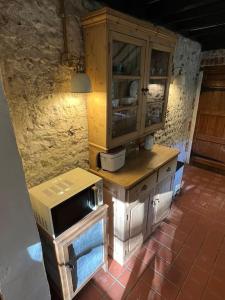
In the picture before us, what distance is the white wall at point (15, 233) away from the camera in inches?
32.5

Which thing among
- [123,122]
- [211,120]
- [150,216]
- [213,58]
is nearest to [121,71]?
[123,122]

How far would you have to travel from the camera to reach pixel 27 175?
147cm

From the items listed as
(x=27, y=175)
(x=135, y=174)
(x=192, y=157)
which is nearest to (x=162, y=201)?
(x=135, y=174)

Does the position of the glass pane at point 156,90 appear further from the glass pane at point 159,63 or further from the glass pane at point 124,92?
the glass pane at point 124,92

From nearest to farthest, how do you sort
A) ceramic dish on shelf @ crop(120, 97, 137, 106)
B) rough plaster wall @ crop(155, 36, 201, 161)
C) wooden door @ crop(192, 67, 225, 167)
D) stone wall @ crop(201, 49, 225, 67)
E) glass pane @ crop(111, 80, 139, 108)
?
glass pane @ crop(111, 80, 139, 108), ceramic dish on shelf @ crop(120, 97, 137, 106), rough plaster wall @ crop(155, 36, 201, 161), stone wall @ crop(201, 49, 225, 67), wooden door @ crop(192, 67, 225, 167)

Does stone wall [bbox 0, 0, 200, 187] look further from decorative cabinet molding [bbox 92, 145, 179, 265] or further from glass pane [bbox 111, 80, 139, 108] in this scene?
decorative cabinet molding [bbox 92, 145, 179, 265]

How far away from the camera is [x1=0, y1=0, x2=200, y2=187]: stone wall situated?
1203 mm

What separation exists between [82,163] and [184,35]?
2.49 m

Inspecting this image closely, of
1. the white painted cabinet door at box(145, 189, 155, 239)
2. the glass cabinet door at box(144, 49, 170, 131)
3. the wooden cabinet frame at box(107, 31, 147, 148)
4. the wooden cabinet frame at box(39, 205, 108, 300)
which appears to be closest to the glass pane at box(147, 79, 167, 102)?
the glass cabinet door at box(144, 49, 170, 131)

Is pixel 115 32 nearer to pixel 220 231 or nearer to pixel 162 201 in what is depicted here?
pixel 162 201

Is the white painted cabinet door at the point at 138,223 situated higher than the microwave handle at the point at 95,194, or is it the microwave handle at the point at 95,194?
the microwave handle at the point at 95,194

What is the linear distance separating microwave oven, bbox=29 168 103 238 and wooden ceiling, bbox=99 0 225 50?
61.5 inches

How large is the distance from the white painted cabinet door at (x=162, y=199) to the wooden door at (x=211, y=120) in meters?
2.11

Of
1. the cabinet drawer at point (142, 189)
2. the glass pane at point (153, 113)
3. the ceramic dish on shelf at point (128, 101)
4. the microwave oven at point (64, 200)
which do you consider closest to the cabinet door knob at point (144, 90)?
the ceramic dish on shelf at point (128, 101)
